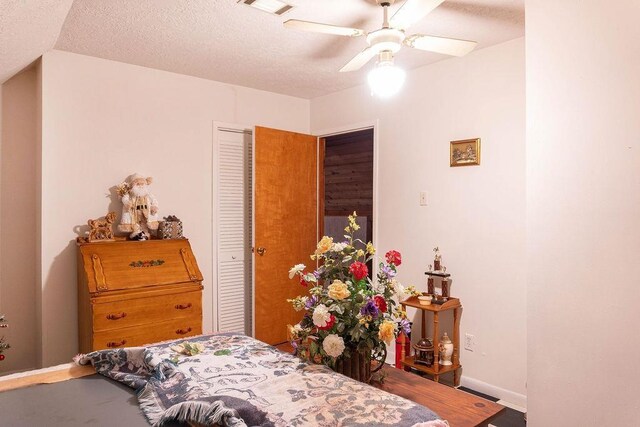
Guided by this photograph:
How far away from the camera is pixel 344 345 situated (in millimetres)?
1699

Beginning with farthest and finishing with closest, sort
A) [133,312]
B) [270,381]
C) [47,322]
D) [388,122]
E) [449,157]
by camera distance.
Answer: [388,122], [449,157], [47,322], [133,312], [270,381]

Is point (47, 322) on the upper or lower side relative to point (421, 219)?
lower

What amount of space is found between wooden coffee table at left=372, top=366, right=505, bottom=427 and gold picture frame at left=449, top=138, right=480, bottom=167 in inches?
72.9

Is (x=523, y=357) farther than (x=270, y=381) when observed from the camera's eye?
Yes

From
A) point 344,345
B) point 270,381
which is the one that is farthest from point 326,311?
point 270,381

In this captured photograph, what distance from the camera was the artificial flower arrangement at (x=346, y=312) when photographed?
1.70 meters

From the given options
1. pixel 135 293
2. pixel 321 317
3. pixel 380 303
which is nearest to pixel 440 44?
pixel 380 303

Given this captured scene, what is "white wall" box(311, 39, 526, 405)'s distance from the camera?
298cm

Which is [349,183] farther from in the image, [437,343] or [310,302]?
[310,302]

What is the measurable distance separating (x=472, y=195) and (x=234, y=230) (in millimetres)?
2148

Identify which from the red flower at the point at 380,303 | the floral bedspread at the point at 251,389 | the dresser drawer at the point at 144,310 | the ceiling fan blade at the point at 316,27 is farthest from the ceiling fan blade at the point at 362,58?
the dresser drawer at the point at 144,310

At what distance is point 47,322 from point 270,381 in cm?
240

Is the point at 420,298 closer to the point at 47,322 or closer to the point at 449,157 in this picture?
the point at 449,157

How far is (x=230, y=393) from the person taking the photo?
4.61 feet
